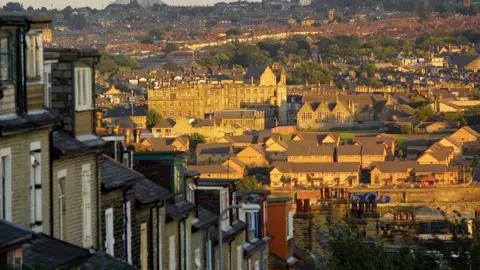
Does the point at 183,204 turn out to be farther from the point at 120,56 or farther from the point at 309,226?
the point at 120,56

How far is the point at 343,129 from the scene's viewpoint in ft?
396

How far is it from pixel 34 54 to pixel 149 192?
129 inches

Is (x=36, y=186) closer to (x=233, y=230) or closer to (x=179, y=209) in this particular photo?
(x=179, y=209)

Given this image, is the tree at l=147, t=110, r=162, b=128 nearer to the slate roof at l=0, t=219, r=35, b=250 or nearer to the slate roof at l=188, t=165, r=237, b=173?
the slate roof at l=188, t=165, r=237, b=173

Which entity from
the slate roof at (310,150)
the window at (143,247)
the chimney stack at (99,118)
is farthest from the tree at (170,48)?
the window at (143,247)

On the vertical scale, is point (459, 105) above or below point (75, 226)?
below

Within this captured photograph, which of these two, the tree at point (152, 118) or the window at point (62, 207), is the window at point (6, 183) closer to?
the window at point (62, 207)

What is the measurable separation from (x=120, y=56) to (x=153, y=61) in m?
5.93

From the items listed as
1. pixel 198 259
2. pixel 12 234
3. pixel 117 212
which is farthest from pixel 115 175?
pixel 198 259

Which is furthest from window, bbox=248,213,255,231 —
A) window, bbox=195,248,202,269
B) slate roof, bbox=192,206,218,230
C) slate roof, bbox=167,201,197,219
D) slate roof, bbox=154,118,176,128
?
slate roof, bbox=154,118,176,128

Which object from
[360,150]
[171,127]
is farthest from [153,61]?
[360,150]

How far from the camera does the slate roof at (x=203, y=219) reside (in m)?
16.5

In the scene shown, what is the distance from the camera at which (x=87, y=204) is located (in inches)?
493

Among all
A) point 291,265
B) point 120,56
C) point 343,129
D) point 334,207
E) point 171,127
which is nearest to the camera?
point 291,265
